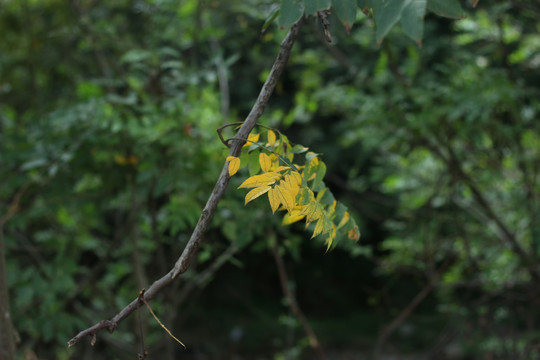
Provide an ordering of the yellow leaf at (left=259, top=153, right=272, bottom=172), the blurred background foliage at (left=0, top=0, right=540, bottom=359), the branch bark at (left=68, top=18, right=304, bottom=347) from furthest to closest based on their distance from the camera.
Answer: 1. the blurred background foliage at (left=0, top=0, right=540, bottom=359)
2. the yellow leaf at (left=259, top=153, right=272, bottom=172)
3. the branch bark at (left=68, top=18, right=304, bottom=347)

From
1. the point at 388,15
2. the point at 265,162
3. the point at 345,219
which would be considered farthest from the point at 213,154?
the point at 388,15

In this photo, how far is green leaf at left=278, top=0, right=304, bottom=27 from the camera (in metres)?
1.06

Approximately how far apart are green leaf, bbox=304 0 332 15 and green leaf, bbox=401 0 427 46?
15 cm

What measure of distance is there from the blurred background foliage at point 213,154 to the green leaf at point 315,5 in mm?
939

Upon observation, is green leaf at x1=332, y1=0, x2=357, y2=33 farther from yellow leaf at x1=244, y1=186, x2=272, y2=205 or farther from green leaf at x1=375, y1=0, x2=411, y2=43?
yellow leaf at x1=244, y1=186, x2=272, y2=205

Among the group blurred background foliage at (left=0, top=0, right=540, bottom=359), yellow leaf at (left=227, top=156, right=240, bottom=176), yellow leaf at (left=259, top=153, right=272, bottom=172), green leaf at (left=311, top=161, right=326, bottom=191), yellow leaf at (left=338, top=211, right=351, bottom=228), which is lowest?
blurred background foliage at (left=0, top=0, right=540, bottom=359)

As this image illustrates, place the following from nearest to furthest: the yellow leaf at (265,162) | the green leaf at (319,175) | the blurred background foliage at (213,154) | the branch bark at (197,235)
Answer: the branch bark at (197,235), the yellow leaf at (265,162), the green leaf at (319,175), the blurred background foliage at (213,154)

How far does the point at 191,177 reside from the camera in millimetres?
2328

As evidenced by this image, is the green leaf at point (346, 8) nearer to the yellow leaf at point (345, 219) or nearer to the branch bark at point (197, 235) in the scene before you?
the branch bark at point (197, 235)

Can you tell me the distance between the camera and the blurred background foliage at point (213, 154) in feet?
8.11

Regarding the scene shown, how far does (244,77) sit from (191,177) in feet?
9.99

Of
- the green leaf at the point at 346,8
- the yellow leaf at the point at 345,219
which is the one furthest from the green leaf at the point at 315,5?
the yellow leaf at the point at 345,219

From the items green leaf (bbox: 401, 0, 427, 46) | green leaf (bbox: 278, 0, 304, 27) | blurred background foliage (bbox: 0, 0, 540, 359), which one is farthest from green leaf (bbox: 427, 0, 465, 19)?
blurred background foliage (bbox: 0, 0, 540, 359)

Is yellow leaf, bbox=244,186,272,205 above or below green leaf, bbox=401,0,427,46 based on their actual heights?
below
